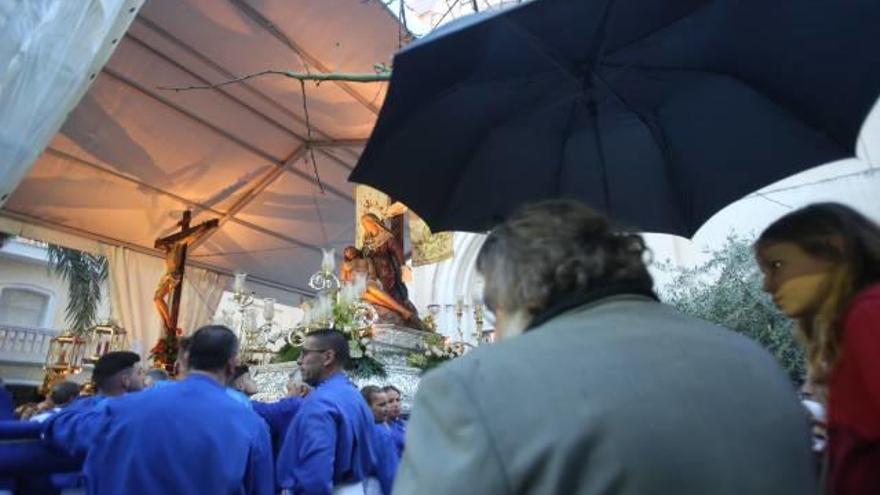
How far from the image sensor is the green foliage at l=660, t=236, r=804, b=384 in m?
5.89

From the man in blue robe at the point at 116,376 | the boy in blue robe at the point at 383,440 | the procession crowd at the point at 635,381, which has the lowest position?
the boy in blue robe at the point at 383,440

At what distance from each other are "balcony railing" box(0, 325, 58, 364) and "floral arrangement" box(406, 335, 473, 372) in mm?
14515

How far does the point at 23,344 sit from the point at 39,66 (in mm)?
17218

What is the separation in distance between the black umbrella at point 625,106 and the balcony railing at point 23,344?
58.0ft

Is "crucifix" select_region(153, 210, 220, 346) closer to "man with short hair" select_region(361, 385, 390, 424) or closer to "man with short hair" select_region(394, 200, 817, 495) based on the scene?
"man with short hair" select_region(361, 385, 390, 424)

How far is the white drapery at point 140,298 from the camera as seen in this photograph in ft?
25.3

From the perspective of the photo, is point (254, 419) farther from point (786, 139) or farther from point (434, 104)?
point (786, 139)

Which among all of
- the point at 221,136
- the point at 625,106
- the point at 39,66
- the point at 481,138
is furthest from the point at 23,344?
the point at 625,106

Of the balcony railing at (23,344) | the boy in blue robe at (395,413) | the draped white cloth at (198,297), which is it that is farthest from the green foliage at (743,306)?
the balcony railing at (23,344)

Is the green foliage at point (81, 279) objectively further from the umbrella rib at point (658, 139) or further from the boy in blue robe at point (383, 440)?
the umbrella rib at point (658, 139)

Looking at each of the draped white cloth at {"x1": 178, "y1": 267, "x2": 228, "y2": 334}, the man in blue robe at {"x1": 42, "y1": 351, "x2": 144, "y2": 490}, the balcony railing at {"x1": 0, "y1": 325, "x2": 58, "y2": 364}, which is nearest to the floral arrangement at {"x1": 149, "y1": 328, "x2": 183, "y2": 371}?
the draped white cloth at {"x1": 178, "y1": 267, "x2": 228, "y2": 334}

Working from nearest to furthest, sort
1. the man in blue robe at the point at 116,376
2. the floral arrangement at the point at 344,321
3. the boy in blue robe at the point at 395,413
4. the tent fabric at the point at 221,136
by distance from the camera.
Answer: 1. the man in blue robe at the point at 116,376
2. the boy in blue robe at the point at 395,413
3. the floral arrangement at the point at 344,321
4. the tent fabric at the point at 221,136

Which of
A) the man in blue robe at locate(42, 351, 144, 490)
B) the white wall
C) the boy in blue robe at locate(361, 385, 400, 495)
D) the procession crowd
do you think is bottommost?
the boy in blue robe at locate(361, 385, 400, 495)

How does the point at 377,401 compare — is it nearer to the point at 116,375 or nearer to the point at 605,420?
the point at 116,375
